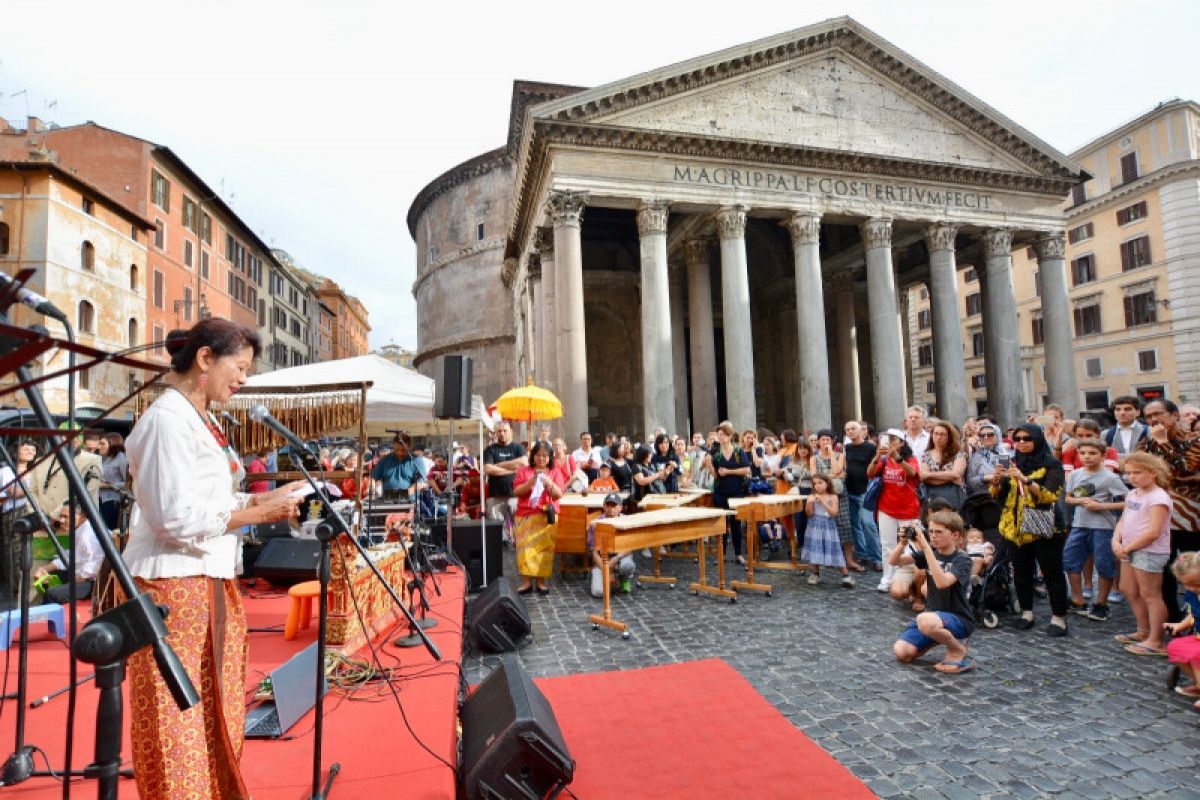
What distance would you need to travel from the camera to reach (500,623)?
532cm

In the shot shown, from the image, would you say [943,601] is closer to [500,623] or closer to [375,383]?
[500,623]

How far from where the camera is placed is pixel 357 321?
8131cm

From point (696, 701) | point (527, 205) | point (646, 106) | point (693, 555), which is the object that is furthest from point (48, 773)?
point (527, 205)

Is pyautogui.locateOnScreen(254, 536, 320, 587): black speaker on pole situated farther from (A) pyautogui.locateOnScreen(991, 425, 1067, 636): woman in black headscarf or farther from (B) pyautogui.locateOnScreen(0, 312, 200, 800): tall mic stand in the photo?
(A) pyautogui.locateOnScreen(991, 425, 1067, 636): woman in black headscarf

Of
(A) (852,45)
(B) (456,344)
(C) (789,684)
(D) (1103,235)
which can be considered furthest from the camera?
(B) (456,344)

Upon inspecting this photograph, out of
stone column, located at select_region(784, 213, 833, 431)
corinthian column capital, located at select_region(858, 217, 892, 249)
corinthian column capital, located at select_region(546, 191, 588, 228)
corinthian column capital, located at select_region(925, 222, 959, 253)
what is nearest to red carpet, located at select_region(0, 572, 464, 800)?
corinthian column capital, located at select_region(546, 191, 588, 228)

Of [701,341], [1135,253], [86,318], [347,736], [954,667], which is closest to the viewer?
[347,736]

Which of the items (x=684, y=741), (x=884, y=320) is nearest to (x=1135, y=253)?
(x=884, y=320)

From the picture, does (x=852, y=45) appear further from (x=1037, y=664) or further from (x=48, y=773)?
(x=48, y=773)

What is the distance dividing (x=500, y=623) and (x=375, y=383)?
335cm

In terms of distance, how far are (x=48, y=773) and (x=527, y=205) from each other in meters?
21.0

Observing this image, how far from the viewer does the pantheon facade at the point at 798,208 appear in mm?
17016

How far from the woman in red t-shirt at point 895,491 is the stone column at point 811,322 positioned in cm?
1146

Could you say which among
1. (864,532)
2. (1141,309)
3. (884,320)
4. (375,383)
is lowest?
(864,532)
